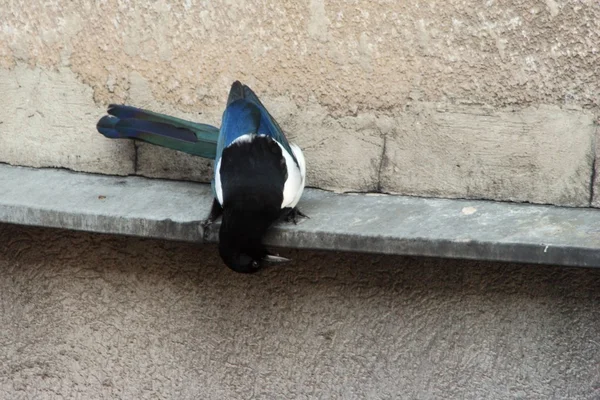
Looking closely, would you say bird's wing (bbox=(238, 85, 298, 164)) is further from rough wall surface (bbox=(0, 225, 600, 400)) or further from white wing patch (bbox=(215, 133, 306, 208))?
rough wall surface (bbox=(0, 225, 600, 400))

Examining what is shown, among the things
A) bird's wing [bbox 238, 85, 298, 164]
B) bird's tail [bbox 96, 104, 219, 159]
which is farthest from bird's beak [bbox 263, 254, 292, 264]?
bird's tail [bbox 96, 104, 219, 159]

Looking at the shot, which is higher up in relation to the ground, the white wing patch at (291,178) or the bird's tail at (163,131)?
the bird's tail at (163,131)

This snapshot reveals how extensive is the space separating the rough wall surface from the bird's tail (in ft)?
1.01

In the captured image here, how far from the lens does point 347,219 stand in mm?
2754

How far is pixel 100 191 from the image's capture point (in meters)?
3.03

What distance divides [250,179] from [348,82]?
1.43 feet

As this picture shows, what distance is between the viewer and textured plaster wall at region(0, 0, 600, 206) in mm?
2848

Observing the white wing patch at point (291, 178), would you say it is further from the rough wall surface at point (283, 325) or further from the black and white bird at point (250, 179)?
the rough wall surface at point (283, 325)

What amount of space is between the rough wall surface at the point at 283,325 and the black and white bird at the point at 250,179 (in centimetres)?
24

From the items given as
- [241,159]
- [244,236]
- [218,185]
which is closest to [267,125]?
[241,159]

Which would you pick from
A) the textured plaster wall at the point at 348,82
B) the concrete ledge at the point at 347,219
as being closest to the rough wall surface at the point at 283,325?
the concrete ledge at the point at 347,219

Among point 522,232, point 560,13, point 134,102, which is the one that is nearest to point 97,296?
point 134,102

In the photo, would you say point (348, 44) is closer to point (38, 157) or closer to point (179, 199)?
point (179, 199)

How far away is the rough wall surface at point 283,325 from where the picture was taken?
284cm
